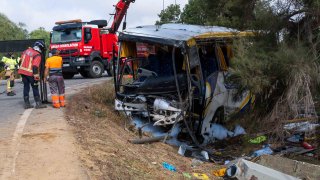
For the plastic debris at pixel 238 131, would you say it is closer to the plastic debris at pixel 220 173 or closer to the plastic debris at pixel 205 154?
the plastic debris at pixel 205 154

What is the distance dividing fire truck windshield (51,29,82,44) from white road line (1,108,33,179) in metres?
11.3

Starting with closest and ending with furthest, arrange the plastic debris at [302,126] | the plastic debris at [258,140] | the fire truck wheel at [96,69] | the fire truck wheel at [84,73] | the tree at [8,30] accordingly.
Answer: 1. the plastic debris at [302,126]
2. the plastic debris at [258,140]
3. the fire truck wheel at [96,69]
4. the fire truck wheel at [84,73]
5. the tree at [8,30]

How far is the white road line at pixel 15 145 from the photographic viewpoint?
5.23 m

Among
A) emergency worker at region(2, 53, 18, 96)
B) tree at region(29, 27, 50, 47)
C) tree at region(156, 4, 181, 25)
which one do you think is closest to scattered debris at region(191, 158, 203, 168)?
emergency worker at region(2, 53, 18, 96)

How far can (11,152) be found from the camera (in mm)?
6133

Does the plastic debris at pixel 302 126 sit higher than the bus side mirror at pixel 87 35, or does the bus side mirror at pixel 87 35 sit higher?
the bus side mirror at pixel 87 35

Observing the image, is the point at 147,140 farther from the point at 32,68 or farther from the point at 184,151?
the point at 32,68

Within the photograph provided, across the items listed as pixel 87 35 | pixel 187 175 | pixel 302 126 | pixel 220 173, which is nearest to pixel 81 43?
pixel 87 35

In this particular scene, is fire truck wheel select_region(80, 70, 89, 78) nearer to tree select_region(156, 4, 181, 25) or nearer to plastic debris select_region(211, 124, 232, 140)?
tree select_region(156, 4, 181, 25)

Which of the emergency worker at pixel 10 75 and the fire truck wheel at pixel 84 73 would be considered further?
the fire truck wheel at pixel 84 73

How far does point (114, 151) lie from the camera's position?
6602mm

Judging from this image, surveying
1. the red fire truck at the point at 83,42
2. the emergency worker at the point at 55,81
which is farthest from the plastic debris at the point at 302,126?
the red fire truck at the point at 83,42

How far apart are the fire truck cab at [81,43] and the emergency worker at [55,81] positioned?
9831 mm

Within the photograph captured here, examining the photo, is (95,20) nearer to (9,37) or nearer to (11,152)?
(11,152)
